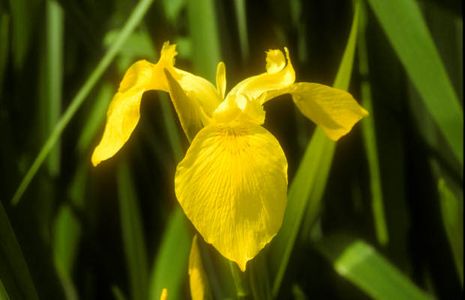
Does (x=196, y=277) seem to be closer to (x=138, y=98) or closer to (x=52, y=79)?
(x=138, y=98)

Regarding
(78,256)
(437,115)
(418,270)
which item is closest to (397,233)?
(418,270)

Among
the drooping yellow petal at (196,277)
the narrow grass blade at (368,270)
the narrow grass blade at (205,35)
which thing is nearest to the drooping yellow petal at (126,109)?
the drooping yellow petal at (196,277)

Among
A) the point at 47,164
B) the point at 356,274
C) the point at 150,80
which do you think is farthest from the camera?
the point at 47,164

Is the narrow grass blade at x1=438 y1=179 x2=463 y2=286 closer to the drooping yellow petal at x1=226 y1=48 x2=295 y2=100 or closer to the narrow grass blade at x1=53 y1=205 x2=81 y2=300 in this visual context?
the drooping yellow petal at x1=226 y1=48 x2=295 y2=100

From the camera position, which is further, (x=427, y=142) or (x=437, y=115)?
(x=427, y=142)

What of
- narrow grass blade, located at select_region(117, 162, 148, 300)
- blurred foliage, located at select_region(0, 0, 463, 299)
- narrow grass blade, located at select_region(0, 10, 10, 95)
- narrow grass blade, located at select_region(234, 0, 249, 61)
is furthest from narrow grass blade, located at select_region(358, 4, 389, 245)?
narrow grass blade, located at select_region(0, 10, 10, 95)

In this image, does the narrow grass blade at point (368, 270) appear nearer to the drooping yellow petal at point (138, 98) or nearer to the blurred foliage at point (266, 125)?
the blurred foliage at point (266, 125)

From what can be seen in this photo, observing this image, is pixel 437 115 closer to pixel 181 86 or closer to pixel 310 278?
pixel 310 278
